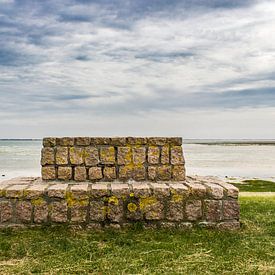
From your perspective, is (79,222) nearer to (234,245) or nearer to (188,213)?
(188,213)

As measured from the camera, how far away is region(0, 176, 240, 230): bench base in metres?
8.78

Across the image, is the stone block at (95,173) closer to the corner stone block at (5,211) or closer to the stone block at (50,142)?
the stone block at (50,142)

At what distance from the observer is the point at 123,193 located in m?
8.89

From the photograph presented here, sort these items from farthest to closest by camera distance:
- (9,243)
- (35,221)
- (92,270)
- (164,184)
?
(164,184)
(35,221)
(9,243)
(92,270)

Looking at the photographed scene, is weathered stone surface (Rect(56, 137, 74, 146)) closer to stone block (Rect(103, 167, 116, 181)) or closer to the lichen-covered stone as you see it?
stone block (Rect(103, 167, 116, 181))

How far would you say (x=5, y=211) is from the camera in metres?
8.77

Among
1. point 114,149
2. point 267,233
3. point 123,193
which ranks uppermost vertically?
point 114,149

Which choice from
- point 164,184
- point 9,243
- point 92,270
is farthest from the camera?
point 164,184

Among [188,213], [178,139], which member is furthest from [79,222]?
[178,139]

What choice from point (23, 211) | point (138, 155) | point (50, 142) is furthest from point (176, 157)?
point (23, 211)

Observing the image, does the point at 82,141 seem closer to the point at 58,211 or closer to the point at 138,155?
the point at 138,155

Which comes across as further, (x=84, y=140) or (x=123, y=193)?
(x=84, y=140)

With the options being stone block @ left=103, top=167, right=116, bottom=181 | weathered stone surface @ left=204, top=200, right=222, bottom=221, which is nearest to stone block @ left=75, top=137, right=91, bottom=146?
stone block @ left=103, top=167, right=116, bottom=181

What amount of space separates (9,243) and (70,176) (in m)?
2.40
